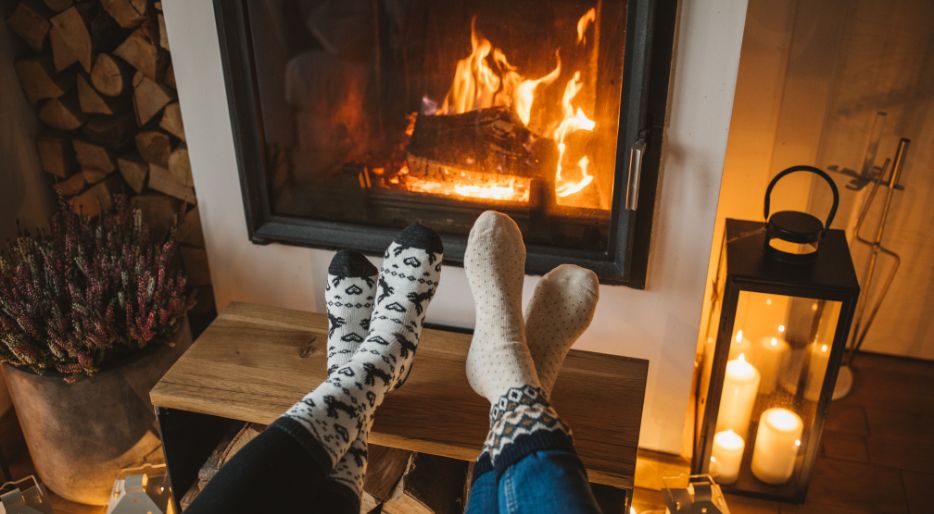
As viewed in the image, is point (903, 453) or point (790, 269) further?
point (903, 453)

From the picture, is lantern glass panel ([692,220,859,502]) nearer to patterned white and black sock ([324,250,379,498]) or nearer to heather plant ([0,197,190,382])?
patterned white and black sock ([324,250,379,498])

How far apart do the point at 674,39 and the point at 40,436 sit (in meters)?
1.41

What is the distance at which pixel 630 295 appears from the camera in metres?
1.57

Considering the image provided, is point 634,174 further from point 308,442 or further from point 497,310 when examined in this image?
point 308,442

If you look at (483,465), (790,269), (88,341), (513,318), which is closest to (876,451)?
(790,269)

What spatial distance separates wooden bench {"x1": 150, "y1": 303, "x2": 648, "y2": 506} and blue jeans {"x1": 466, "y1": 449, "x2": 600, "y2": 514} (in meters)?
0.20

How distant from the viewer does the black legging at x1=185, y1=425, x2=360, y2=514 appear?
3.03 feet

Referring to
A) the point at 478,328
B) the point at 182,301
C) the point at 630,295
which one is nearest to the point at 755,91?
the point at 630,295

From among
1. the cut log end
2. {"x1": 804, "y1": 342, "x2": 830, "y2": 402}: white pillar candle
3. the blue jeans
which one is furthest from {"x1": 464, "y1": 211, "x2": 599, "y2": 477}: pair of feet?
the cut log end

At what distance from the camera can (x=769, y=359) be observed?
1.50 meters

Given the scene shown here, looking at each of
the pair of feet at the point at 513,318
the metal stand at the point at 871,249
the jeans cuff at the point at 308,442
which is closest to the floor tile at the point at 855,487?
the metal stand at the point at 871,249

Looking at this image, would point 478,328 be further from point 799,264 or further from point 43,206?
point 43,206

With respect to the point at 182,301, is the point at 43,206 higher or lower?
higher

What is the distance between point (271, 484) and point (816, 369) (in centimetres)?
103
